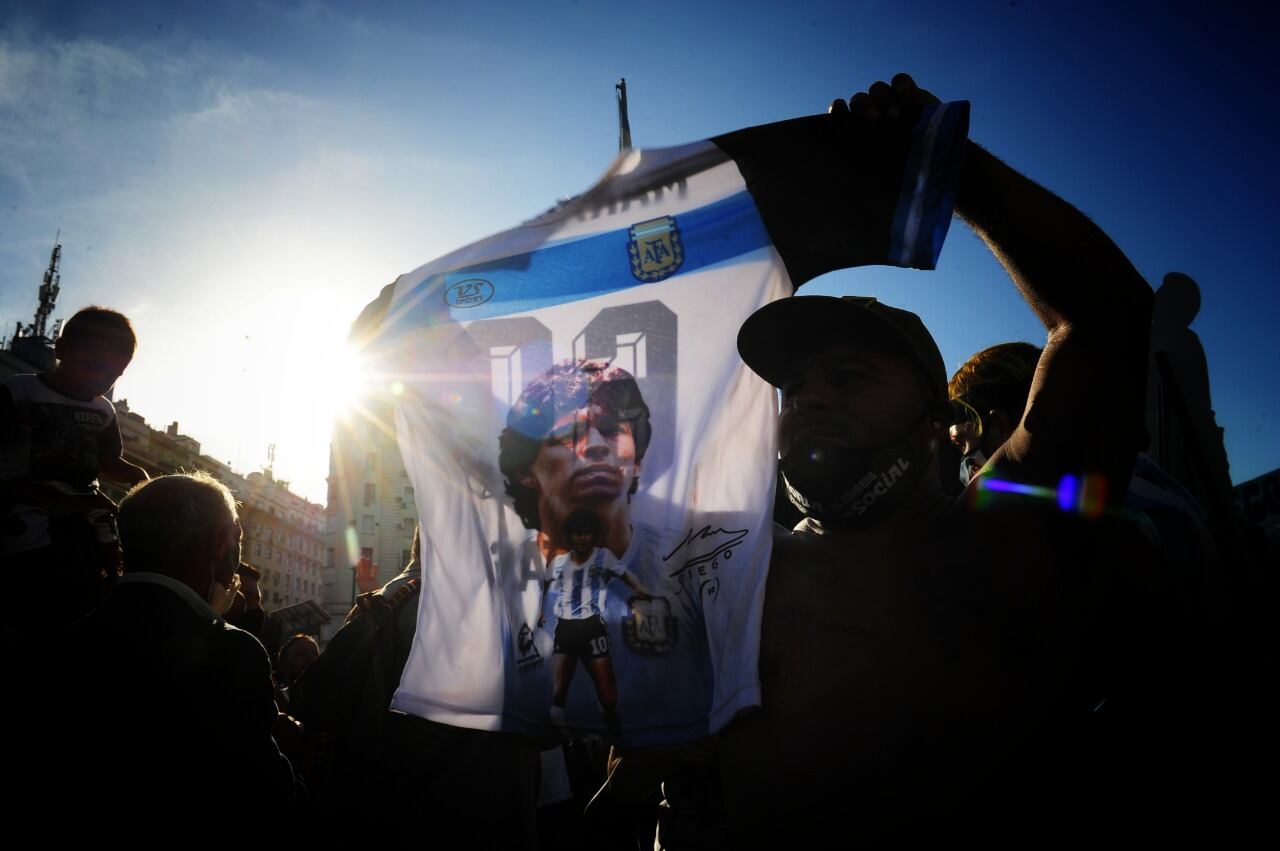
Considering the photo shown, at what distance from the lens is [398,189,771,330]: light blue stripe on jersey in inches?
79.7

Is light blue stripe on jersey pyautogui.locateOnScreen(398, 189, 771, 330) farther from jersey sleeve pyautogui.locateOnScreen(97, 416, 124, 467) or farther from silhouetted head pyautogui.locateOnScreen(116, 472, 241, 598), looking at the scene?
jersey sleeve pyautogui.locateOnScreen(97, 416, 124, 467)

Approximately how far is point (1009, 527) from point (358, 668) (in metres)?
2.57

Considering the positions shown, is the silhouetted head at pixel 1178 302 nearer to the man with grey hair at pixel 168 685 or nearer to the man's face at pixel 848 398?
the man's face at pixel 848 398

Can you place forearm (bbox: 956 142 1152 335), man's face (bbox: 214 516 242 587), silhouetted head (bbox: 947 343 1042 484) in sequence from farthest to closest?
silhouetted head (bbox: 947 343 1042 484) → man's face (bbox: 214 516 242 587) → forearm (bbox: 956 142 1152 335)

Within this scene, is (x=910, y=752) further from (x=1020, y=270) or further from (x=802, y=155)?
(x=802, y=155)

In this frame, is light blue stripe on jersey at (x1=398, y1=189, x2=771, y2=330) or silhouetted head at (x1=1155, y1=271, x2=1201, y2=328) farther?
silhouetted head at (x1=1155, y1=271, x2=1201, y2=328)

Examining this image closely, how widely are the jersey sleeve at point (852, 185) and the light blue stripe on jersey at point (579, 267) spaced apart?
0.29ft

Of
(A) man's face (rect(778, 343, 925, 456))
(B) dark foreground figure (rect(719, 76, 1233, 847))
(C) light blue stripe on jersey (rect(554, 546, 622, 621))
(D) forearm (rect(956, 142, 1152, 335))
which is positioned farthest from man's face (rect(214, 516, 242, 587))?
(D) forearm (rect(956, 142, 1152, 335))

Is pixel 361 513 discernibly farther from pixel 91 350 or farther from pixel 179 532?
pixel 179 532

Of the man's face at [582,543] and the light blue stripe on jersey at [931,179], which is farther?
the man's face at [582,543]

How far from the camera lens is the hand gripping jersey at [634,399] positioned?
1.78 m
